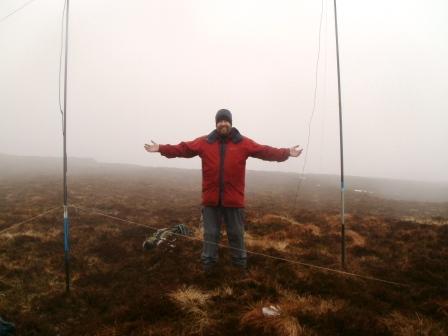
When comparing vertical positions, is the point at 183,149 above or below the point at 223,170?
above

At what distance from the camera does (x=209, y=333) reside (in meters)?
5.08

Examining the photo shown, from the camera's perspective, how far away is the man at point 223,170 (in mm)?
7418

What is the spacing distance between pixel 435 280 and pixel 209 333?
619cm

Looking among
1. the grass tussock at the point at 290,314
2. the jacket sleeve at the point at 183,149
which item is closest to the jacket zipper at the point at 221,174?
the jacket sleeve at the point at 183,149

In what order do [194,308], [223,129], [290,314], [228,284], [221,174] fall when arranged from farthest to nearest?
[223,129], [221,174], [228,284], [194,308], [290,314]

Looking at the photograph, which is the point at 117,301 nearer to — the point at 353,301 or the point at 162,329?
the point at 162,329

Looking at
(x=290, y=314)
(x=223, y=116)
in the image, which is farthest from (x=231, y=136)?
(x=290, y=314)

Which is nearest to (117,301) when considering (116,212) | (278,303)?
(278,303)

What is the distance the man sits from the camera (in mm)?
7418

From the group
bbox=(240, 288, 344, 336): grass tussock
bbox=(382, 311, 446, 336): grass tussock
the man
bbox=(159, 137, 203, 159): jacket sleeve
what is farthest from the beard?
bbox=(382, 311, 446, 336): grass tussock

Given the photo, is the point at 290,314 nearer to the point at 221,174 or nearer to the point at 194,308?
the point at 194,308

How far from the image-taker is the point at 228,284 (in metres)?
6.95

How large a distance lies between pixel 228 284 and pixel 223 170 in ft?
8.40

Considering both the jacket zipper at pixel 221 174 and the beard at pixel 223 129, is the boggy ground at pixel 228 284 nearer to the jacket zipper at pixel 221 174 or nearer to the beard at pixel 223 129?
the jacket zipper at pixel 221 174
